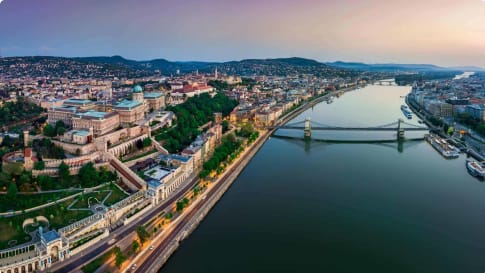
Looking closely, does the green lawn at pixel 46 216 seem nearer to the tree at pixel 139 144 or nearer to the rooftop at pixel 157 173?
the rooftop at pixel 157 173

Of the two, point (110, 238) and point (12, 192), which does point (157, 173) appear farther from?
point (12, 192)

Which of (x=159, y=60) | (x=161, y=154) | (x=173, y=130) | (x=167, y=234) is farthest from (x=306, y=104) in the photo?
(x=159, y=60)

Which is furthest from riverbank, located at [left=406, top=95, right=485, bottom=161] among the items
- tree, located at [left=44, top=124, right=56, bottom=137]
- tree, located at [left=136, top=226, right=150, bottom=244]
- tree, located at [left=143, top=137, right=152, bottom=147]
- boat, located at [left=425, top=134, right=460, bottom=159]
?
tree, located at [left=44, top=124, right=56, bottom=137]

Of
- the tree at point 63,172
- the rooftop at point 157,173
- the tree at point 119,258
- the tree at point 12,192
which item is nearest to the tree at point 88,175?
the tree at point 63,172

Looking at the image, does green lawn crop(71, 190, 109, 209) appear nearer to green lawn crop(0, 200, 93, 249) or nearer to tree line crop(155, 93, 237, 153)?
green lawn crop(0, 200, 93, 249)

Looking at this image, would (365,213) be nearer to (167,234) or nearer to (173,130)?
(167,234)
